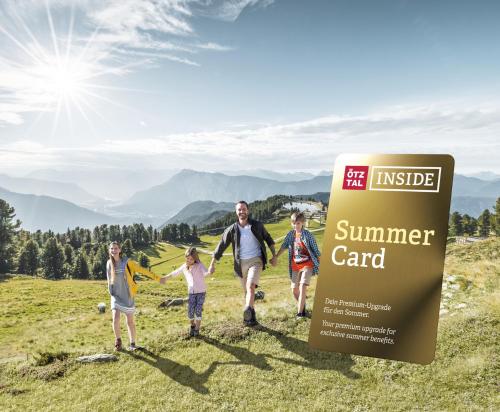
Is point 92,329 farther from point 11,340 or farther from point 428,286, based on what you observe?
point 428,286

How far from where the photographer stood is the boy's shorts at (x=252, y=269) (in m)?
11.5

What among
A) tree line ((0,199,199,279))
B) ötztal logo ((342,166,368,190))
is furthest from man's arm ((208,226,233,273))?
tree line ((0,199,199,279))

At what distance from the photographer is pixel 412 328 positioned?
4707 mm

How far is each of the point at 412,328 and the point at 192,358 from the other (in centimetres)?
769

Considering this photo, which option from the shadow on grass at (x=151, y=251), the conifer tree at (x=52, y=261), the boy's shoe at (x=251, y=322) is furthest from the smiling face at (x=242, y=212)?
the shadow on grass at (x=151, y=251)

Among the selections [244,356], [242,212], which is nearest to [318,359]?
[244,356]

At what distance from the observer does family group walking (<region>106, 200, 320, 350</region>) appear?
11.5 metres

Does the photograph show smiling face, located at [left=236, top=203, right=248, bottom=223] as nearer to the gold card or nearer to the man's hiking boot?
the man's hiking boot

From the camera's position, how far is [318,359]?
1002 centimetres

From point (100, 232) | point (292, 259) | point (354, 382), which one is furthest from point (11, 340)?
point (100, 232)

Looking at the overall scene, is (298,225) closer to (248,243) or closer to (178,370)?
(248,243)

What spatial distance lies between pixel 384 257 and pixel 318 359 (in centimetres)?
601

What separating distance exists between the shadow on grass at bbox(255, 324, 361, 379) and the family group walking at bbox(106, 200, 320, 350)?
148cm

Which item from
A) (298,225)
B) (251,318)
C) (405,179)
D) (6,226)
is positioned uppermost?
(405,179)
